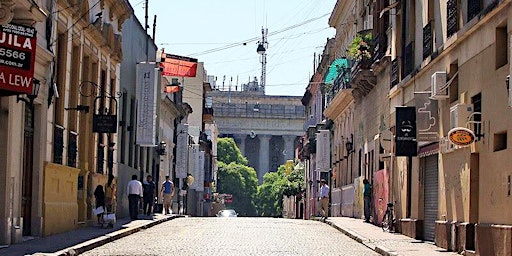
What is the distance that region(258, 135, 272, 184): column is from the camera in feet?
473

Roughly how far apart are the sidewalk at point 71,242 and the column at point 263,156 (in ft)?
375

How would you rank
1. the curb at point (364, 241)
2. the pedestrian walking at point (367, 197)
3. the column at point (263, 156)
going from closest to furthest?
the curb at point (364, 241) → the pedestrian walking at point (367, 197) → the column at point (263, 156)

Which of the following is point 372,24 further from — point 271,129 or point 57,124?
point 271,129

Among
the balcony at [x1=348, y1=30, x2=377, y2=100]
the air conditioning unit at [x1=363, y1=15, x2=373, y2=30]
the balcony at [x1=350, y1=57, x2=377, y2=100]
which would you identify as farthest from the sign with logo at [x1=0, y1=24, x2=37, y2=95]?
the air conditioning unit at [x1=363, y1=15, x2=373, y2=30]

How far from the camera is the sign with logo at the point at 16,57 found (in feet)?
57.8

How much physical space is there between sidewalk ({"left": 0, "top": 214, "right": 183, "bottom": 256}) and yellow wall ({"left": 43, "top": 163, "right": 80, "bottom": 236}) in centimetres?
28

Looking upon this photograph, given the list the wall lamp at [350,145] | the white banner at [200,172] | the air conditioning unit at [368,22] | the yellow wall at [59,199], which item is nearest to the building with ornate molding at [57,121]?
the yellow wall at [59,199]

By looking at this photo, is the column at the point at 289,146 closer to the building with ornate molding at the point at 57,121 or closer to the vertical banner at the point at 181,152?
the vertical banner at the point at 181,152

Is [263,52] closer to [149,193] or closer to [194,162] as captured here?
[194,162]

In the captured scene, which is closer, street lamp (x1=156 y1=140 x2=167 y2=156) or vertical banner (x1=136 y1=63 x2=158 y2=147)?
vertical banner (x1=136 y1=63 x2=158 y2=147)

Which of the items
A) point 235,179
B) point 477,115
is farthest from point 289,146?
point 477,115

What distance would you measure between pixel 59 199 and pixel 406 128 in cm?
840

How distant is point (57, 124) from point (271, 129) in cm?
11652

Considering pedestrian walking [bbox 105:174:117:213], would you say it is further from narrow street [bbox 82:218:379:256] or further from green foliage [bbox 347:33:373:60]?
green foliage [bbox 347:33:373:60]
